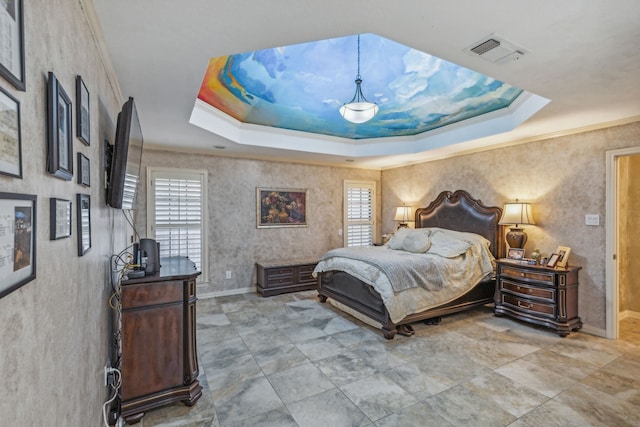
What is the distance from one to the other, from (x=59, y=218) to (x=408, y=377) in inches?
107

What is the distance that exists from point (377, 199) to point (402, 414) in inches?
202

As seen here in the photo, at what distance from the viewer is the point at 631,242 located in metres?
4.20

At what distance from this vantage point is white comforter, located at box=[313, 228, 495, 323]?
3.50m

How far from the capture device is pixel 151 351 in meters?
2.21

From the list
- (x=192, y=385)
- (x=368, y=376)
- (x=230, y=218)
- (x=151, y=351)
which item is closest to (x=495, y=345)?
(x=368, y=376)

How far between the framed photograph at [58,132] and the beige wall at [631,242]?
223 inches

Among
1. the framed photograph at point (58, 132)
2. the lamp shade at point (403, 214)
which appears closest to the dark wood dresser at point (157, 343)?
the framed photograph at point (58, 132)

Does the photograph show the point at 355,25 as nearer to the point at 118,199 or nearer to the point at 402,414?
the point at 118,199

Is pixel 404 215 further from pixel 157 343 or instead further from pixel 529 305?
pixel 157 343

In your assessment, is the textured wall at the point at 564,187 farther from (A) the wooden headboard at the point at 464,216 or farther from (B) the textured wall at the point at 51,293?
(B) the textured wall at the point at 51,293

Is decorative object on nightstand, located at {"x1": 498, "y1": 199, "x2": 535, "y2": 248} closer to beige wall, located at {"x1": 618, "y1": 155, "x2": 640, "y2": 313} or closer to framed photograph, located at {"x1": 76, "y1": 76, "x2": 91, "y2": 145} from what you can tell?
beige wall, located at {"x1": 618, "y1": 155, "x2": 640, "y2": 313}

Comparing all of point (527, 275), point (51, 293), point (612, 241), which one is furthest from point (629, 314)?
point (51, 293)

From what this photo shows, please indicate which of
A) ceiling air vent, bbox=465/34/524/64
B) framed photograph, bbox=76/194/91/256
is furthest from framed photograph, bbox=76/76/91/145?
ceiling air vent, bbox=465/34/524/64

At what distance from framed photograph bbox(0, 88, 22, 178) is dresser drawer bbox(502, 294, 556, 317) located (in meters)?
4.71
